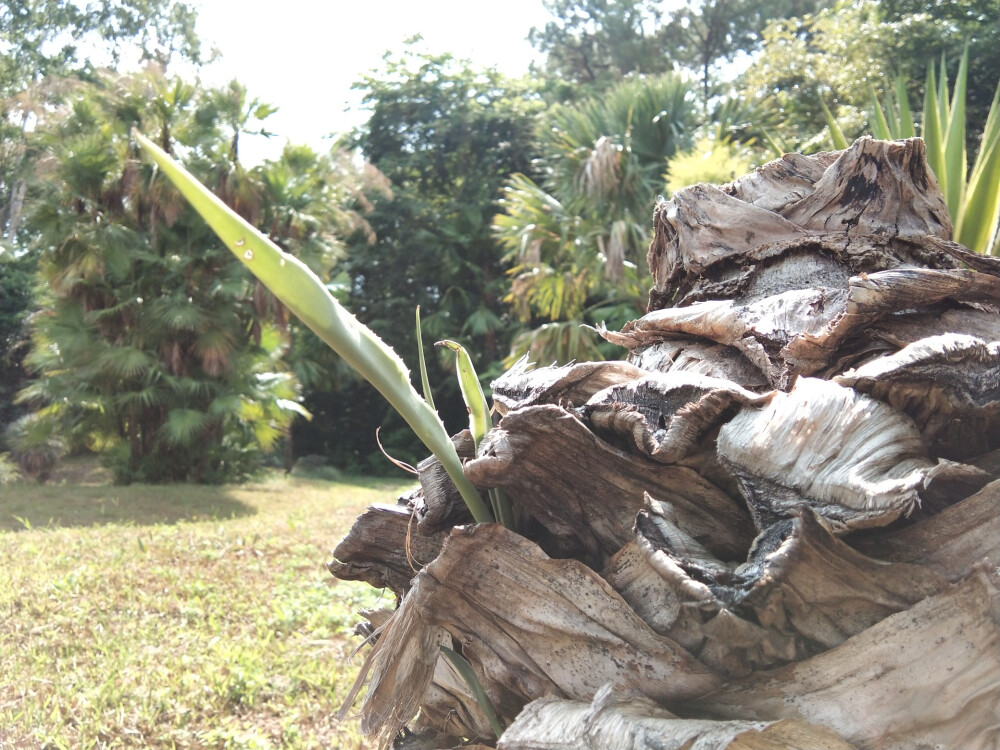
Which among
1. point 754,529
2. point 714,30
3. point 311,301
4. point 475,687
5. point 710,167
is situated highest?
point 714,30

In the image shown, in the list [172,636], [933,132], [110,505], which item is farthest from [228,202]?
[933,132]

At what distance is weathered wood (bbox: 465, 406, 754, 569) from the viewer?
119 centimetres

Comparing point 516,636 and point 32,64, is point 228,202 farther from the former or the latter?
point 516,636

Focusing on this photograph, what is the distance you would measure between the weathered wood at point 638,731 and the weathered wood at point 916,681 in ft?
0.16

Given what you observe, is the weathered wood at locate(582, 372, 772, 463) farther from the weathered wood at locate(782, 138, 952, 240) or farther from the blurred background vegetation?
the blurred background vegetation

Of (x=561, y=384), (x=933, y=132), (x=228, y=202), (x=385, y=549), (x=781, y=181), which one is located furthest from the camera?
(x=228, y=202)

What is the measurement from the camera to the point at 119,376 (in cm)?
1047

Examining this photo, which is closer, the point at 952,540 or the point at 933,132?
the point at 952,540

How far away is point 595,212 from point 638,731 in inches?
412

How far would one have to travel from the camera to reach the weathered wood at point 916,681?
0.95m

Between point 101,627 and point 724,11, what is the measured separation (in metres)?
23.5

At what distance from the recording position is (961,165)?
111 inches

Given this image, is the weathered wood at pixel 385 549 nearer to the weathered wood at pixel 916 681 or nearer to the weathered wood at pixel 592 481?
the weathered wood at pixel 592 481

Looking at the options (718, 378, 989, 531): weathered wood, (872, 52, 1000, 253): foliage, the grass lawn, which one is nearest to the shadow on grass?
the grass lawn
